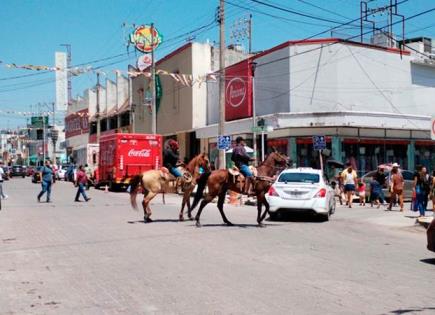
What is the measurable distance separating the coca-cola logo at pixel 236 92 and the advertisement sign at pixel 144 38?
6.75 m

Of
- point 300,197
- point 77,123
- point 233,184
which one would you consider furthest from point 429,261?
point 77,123

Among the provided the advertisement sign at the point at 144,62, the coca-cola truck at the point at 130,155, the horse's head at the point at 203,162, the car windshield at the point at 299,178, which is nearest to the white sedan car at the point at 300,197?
the car windshield at the point at 299,178


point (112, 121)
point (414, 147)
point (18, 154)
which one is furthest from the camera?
point (18, 154)

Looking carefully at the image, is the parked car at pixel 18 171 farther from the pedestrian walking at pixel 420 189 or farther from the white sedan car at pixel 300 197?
the pedestrian walking at pixel 420 189

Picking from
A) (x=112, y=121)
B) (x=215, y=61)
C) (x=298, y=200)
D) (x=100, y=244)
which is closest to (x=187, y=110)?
(x=215, y=61)

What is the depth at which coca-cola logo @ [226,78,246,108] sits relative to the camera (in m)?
37.5

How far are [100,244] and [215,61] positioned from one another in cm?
3464

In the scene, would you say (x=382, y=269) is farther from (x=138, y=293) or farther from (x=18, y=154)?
(x=18, y=154)

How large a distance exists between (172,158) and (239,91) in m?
21.9

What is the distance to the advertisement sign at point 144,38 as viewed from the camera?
138ft

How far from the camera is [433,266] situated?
993 centimetres

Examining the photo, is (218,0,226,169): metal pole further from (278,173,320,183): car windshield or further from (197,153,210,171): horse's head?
(197,153,210,171): horse's head

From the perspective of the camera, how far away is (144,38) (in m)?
42.7

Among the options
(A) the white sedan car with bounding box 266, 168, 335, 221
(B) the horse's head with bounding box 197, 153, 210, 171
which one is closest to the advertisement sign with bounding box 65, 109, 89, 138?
(A) the white sedan car with bounding box 266, 168, 335, 221
